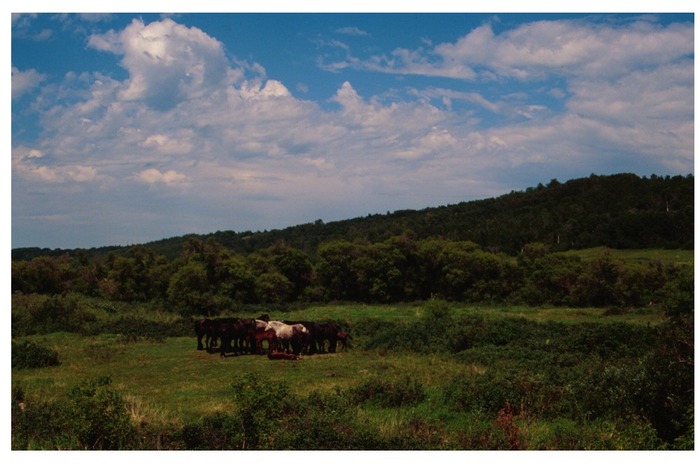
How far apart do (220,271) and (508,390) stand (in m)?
34.0

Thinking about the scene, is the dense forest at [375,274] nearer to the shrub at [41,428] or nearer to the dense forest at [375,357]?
the dense forest at [375,357]

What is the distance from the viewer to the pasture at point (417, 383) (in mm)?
9031

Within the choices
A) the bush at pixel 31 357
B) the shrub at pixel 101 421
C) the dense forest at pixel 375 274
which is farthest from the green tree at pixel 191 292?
the shrub at pixel 101 421

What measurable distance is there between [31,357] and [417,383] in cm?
1192

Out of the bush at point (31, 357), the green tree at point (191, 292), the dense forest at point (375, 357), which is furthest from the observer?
the green tree at point (191, 292)

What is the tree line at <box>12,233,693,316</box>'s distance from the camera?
38.1 m

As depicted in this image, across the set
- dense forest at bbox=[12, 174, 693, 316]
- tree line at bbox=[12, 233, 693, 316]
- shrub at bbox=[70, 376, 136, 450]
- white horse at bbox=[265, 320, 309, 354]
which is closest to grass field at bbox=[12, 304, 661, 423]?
white horse at bbox=[265, 320, 309, 354]

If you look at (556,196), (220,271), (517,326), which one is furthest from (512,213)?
(517,326)

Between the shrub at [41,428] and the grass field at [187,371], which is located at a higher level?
the shrub at [41,428]

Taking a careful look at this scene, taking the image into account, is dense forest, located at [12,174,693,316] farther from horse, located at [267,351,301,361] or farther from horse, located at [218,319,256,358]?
horse, located at [267,351,301,361]

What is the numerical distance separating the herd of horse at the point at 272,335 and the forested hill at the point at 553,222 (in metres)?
33.9

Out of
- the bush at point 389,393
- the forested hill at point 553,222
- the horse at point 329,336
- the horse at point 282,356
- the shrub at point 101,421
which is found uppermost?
the forested hill at point 553,222
